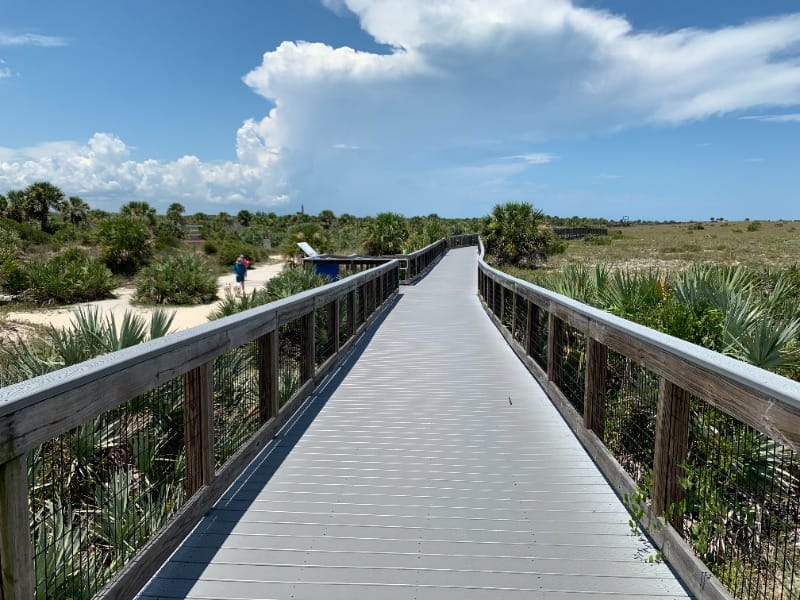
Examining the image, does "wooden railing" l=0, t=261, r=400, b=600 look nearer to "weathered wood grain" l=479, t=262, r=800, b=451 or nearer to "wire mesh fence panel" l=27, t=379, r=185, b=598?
"wire mesh fence panel" l=27, t=379, r=185, b=598

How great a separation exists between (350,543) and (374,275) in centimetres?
881

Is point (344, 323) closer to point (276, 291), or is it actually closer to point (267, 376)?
point (276, 291)

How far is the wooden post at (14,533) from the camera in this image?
1.98 meters

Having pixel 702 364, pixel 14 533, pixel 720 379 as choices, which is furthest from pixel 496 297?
pixel 14 533

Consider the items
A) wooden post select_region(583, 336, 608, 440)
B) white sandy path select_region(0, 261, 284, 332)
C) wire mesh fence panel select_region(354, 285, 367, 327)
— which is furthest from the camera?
white sandy path select_region(0, 261, 284, 332)

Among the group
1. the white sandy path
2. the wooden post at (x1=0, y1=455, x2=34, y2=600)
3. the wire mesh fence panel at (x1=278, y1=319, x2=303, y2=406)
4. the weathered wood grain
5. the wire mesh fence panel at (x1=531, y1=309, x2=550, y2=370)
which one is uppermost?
the weathered wood grain

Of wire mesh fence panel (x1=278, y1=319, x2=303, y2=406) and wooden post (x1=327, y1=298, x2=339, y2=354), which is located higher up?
wooden post (x1=327, y1=298, x2=339, y2=354)

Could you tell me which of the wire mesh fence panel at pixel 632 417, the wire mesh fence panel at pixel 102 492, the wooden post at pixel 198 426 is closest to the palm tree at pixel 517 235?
the wire mesh fence panel at pixel 632 417

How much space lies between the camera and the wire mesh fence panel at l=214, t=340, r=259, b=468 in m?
4.49

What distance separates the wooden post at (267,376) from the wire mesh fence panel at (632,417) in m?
2.70

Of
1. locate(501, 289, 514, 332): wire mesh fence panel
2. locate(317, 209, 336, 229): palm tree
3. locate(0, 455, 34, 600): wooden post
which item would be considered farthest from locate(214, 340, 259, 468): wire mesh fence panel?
locate(317, 209, 336, 229): palm tree

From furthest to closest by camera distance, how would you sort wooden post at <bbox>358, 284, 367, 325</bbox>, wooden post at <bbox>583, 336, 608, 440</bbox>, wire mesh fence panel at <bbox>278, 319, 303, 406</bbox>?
wooden post at <bbox>358, 284, 367, 325</bbox> → wire mesh fence panel at <bbox>278, 319, 303, 406</bbox> → wooden post at <bbox>583, 336, 608, 440</bbox>

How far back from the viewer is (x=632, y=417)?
5234 mm

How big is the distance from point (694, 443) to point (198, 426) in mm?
3659
